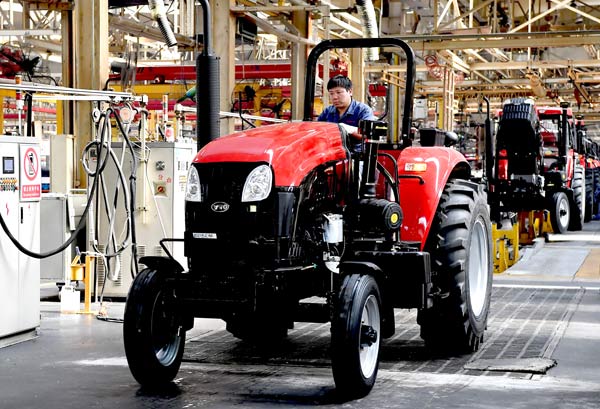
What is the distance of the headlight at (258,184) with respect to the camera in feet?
21.1

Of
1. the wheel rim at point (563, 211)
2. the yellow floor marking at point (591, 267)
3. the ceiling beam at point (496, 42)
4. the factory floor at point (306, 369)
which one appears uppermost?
the ceiling beam at point (496, 42)

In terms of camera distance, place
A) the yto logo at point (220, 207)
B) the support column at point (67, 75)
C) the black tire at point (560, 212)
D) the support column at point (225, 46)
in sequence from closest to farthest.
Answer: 1. the yto logo at point (220, 207)
2. the support column at point (67, 75)
3. the support column at point (225, 46)
4. the black tire at point (560, 212)

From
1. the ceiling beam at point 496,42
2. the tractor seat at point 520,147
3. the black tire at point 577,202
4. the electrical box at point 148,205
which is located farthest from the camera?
the black tire at point 577,202

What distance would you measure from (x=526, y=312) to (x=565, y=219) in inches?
538

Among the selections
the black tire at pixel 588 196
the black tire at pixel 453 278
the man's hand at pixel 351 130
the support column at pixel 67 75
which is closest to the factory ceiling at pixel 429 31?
the support column at pixel 67 75

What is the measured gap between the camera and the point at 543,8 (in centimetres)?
2634

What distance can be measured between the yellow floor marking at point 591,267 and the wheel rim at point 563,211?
5017 millimetres

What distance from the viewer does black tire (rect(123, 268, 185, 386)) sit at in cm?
652

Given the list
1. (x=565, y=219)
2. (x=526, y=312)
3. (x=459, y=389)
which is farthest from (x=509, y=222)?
(x=459, y=389)

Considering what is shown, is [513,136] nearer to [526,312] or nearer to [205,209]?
[526,312]

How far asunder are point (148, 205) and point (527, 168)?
10.4 meters

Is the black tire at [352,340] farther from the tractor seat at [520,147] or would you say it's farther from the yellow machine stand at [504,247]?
the tractor seat at [520,147]

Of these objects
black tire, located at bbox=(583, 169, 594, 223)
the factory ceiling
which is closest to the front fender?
the factory ceiling

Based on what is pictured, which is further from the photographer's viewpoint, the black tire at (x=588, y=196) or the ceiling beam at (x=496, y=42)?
the black tire at (x=588, y=196)
